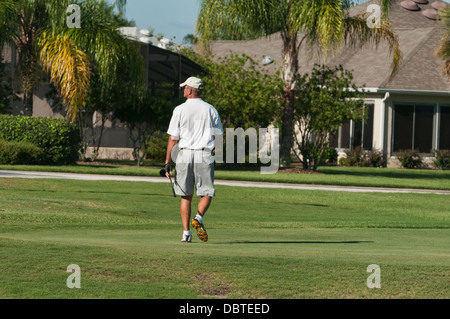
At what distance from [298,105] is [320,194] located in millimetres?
8533

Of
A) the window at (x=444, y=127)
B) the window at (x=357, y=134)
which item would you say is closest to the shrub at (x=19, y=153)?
the window at (x=357, y=134)

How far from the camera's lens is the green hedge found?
26.8 metres

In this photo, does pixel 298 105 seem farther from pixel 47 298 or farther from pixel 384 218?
pixel 47 298

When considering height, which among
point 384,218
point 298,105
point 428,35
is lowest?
point 384,218

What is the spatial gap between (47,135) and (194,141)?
17.8 m

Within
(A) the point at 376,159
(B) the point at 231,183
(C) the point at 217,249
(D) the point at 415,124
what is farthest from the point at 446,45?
(C) the point at 217,249

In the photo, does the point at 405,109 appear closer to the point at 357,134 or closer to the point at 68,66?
the point at 357,134

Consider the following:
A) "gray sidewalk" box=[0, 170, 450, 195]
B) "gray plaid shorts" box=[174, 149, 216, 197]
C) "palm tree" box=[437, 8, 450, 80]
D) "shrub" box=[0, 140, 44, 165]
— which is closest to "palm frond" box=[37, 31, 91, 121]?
"shrub" box=[0, 140, 44, 165]

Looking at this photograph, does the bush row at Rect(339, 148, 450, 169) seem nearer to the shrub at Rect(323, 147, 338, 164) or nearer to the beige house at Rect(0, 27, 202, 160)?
the shrub at Rect(323, 147, 338, 164)

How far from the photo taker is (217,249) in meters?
9.14

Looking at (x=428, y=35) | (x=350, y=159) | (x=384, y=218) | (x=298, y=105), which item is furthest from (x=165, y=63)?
(x=384, y=218)

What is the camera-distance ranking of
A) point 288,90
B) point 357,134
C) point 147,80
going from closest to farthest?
1. point 288,90
2. point 147,80
3. point 357,134

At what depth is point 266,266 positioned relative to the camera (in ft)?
25.4

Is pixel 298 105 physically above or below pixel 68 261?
above
